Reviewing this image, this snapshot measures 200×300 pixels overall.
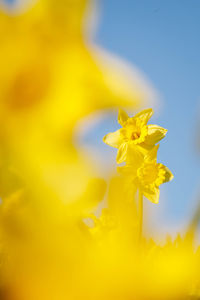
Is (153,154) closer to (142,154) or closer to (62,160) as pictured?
(142,154)

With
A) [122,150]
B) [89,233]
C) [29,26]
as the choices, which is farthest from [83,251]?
[29,26]

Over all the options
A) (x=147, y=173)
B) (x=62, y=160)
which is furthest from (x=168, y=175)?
(x=62, y=160)

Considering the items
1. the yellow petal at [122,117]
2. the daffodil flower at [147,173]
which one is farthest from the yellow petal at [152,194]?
the yellow petal at [122,117]

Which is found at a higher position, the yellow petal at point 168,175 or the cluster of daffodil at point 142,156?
the cluster of daffodil at point 142,156

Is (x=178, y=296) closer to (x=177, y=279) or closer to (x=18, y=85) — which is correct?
(x=177, y=279)

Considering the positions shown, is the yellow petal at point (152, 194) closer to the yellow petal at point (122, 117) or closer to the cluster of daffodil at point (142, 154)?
the cluster of daffodil at point (142, 154)

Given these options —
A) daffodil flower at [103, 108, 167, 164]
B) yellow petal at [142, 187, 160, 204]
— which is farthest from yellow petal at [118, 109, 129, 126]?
yellow petal at [142, 187, 160, 204]

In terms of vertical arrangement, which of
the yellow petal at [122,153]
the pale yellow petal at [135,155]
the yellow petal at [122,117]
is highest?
the yellow petal at [122,117]

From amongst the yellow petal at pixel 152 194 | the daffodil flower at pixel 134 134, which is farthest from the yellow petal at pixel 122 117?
the yellow petal at pixel 152 194

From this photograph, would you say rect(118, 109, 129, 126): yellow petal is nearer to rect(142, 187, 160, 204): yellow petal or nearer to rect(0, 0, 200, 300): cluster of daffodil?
rect(0, 0, 200, 300): cluster of daffodil
